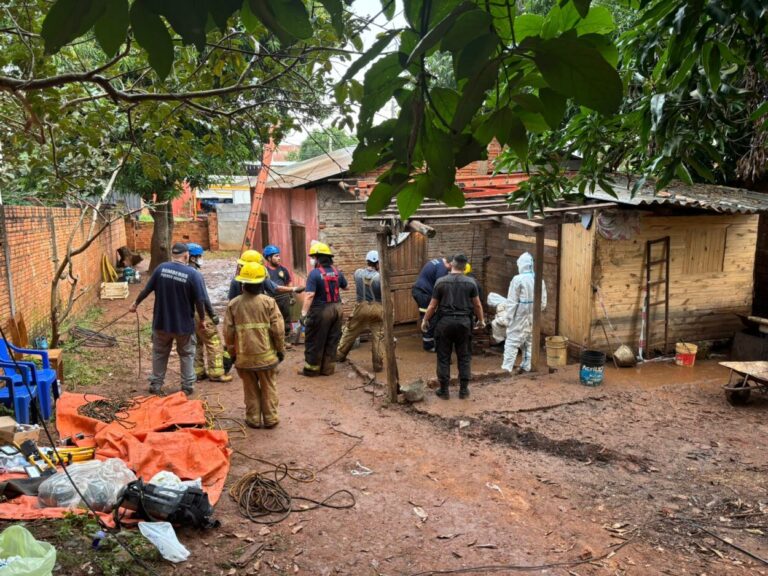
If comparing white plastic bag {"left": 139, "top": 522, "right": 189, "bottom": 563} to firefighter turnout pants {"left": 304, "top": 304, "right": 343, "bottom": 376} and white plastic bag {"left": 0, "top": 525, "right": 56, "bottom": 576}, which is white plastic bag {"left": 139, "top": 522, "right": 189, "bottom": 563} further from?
firefighter turnout pants {"left": 304, "top": 304, "right": 343, "bottom": 376}

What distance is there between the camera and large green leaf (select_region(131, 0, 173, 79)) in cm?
105

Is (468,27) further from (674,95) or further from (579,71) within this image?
(674,95)

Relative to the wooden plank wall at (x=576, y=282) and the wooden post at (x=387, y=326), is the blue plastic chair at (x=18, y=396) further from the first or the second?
the wooden plank wall at (x=576, y=282)

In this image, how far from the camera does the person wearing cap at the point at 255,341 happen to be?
6145mm

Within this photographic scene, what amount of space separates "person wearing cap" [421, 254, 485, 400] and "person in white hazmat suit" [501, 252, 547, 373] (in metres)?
1.40

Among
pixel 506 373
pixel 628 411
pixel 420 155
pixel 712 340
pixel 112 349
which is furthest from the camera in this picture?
pixel 712 340

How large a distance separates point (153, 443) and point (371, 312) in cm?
458

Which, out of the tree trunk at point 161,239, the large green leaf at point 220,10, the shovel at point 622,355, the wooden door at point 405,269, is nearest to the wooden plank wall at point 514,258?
the shovel at point 622,355

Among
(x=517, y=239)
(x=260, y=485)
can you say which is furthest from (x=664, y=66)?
(x=517, y=239)

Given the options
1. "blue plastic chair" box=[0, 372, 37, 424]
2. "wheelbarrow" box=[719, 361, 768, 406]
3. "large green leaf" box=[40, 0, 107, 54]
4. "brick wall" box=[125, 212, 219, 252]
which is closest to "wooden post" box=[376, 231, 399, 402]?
"blue plastic chair" box=[0, 372, 37, 424]

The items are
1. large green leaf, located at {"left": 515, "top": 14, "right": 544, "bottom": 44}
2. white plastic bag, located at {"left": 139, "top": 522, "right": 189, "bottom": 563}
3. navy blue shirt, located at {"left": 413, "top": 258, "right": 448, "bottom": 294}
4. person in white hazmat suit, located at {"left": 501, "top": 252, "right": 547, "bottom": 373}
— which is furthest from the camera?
navy blue shirt, located at {"left": 413, "top": 258, "right": 448, "bottom": 294}

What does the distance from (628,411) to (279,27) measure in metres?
7.26

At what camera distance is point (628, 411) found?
721 centimetres

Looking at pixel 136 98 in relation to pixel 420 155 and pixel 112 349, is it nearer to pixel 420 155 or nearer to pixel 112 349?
pixel 420 155
